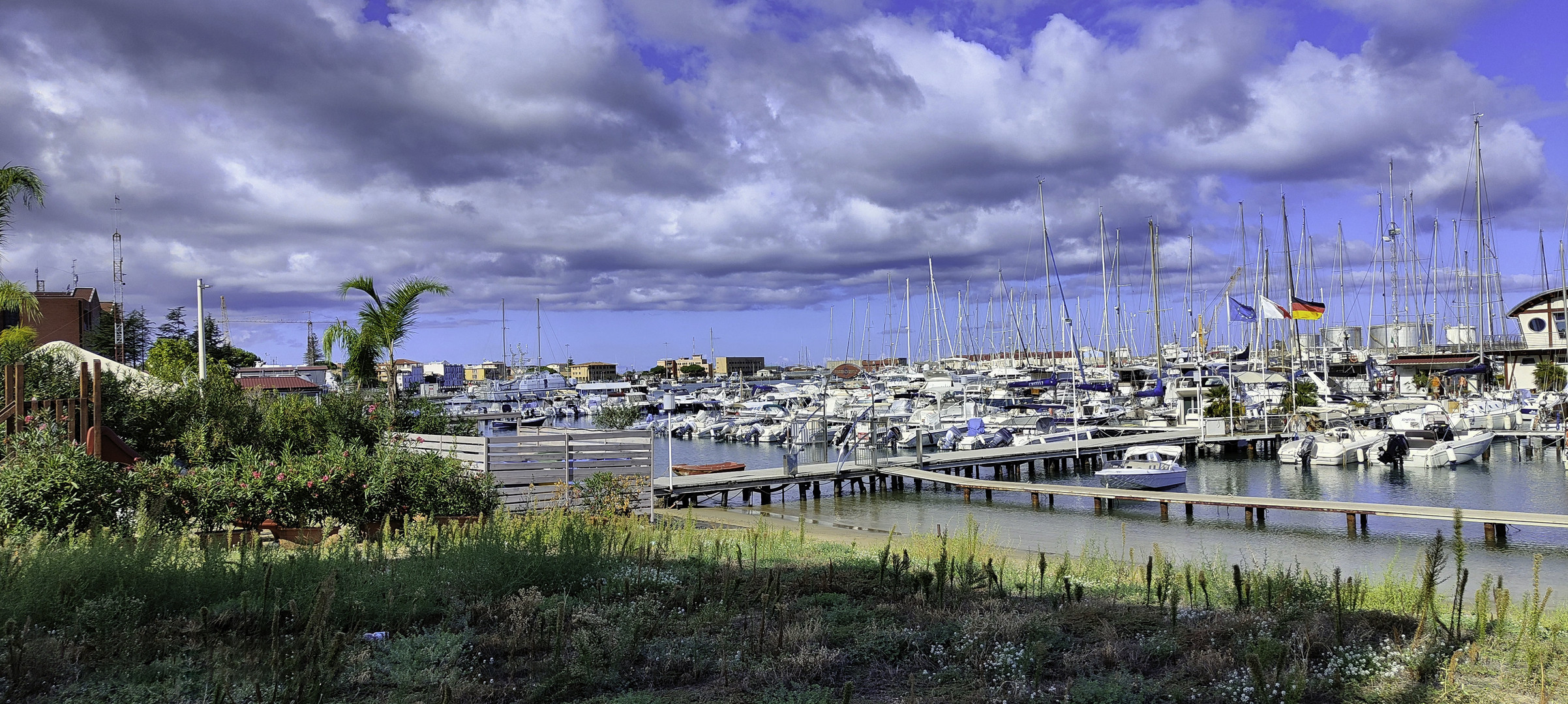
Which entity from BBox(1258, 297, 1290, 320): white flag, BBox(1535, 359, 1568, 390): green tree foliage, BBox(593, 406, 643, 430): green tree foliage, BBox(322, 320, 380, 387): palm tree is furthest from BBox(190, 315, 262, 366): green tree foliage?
BBox(1535, 359, 1568, 390): green tree foliage

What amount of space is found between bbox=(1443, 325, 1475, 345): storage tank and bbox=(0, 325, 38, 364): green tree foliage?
90.0 meters

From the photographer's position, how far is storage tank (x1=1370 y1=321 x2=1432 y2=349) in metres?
79.8

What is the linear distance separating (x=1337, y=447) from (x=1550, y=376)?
39479 millimetres

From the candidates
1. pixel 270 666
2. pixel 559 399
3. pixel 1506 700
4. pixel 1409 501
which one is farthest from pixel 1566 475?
pixel 559 399

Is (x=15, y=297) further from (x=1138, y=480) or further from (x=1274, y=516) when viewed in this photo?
(x=1138, y=480)

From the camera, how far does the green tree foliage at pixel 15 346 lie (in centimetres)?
1850

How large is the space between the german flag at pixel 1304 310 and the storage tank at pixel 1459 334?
36.9 m

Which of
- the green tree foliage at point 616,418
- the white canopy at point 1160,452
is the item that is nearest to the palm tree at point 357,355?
the white canopy at point 1160,452

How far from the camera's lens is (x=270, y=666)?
17.6 feet

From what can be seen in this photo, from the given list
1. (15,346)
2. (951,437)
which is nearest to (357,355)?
(15,346)

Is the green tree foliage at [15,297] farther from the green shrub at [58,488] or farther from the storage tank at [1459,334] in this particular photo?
the storage tank at [1459,334]

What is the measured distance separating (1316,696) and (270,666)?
6.31m

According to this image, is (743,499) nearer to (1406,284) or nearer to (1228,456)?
(1228,456)

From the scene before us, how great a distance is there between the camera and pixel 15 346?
2009cm
